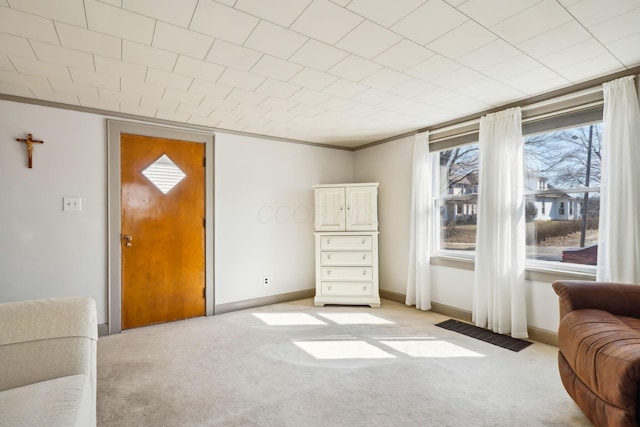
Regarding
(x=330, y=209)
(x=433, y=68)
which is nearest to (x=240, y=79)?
(x=433, y=68)

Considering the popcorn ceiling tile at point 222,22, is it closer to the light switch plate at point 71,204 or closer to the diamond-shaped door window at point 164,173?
the diamond-shaped door window at point 164,173

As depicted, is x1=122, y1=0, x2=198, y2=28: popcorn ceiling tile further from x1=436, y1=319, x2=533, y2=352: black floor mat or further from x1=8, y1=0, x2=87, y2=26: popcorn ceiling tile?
x1=436, y1=319, x2=533, y2=352: black floor mat

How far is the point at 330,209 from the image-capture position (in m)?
4.40

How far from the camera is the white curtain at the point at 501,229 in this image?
3.10 meters

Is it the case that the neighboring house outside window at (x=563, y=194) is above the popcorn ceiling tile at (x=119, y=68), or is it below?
below

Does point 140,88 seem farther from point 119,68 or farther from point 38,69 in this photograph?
point 38,69

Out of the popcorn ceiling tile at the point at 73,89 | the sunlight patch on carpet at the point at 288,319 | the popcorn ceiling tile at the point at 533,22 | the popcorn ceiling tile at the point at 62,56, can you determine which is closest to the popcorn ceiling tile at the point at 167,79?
the popcorn ceiling tile at the point at 62,56

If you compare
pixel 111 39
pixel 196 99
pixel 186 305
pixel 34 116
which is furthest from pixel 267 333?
pixel 34 116

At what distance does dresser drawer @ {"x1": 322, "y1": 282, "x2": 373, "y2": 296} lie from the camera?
424 centimetres

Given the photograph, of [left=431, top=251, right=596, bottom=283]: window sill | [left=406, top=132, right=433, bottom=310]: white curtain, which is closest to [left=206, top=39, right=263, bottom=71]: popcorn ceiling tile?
[left=406, top=132, right=433, bottom=310]: white curtain

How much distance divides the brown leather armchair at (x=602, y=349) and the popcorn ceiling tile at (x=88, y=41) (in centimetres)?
325

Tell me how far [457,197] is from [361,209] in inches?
48.7

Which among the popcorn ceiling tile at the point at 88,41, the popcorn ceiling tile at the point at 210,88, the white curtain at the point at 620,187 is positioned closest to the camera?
the popcorn ceiling tile at the point at 88,41

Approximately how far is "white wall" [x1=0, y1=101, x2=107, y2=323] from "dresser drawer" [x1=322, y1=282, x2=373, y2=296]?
2577mm
